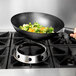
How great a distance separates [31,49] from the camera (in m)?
1.26

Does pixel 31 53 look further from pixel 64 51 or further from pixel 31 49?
pixel 64 51

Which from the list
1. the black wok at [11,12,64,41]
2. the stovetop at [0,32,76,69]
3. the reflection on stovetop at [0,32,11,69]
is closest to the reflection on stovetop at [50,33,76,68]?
the stovetop at [0,32,76,69]

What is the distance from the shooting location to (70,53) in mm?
1296

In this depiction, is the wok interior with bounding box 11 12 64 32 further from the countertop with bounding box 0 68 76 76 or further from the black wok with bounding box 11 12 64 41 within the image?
the countertop with bounding box 0 68 76 76

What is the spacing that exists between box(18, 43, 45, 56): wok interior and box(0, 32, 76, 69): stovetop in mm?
64

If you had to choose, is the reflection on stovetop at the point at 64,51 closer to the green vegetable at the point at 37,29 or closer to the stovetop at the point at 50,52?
the stovetop at the point at 50,52

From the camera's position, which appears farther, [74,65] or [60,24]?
[60,24]

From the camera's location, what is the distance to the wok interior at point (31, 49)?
1.21m

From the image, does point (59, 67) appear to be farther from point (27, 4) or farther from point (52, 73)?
point (27, 4)

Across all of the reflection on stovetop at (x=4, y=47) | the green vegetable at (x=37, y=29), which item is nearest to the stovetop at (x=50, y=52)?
the reflection on stovetop at (x=4, y=47)

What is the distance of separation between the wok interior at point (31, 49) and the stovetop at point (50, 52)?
6 centimetres

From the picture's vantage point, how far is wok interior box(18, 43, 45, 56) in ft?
3.97

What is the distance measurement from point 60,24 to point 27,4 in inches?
13.7

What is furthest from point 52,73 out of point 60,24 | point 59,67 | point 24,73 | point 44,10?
point 44,10
